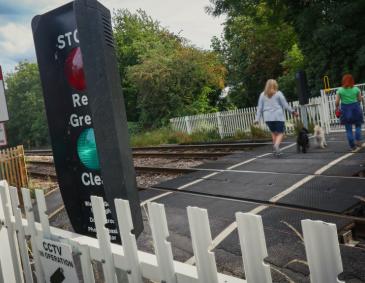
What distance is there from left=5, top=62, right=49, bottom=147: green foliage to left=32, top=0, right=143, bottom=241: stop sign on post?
4714 cm

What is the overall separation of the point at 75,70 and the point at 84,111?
0.90 ft

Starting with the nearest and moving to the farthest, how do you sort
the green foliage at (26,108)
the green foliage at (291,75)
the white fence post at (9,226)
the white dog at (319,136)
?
the white fence post at (9,226) → the white dog at (319,136) → the green foliage at (291,75) → the green foliage at (26,108)

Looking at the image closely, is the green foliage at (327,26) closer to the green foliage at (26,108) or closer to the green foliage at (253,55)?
the green foliage at (253,55)

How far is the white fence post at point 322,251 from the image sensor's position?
125cm

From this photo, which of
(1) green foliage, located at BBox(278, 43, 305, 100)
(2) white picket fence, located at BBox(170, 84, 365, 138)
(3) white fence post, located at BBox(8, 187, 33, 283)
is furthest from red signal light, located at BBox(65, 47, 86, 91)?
(1) green foliage, located at BBox(278, 43, 305, 100)

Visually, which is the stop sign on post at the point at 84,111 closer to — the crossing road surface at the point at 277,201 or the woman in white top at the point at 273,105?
the crossing road surface at the point at 277,201

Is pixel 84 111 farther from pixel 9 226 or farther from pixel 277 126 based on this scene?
pixel 277 126

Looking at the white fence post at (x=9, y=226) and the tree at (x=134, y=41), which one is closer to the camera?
the white fence post at (x=9, y=226)

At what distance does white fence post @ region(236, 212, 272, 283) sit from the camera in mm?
1441

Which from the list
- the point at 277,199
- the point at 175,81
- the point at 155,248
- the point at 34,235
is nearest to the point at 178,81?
the point at 175,81

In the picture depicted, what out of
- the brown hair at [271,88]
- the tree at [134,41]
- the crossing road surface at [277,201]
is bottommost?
the crossing road surface at [277,201]

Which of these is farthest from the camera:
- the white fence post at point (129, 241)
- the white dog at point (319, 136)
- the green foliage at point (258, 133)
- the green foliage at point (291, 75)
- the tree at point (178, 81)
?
the green foliage at point (291, 75)

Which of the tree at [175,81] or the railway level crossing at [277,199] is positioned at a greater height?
the tree at [175,81]

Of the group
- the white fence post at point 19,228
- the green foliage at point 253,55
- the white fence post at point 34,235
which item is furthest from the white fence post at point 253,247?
the green foliage at point 253,55
